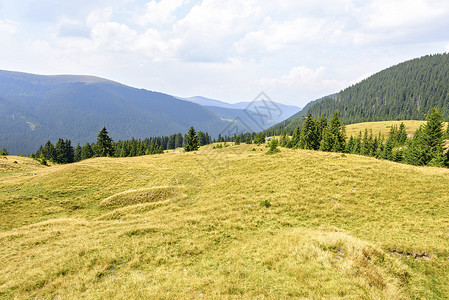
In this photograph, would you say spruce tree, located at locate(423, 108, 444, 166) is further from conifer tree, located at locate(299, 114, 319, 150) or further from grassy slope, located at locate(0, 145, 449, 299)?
grassy slope, located at locate(0, 145, 449, 299)

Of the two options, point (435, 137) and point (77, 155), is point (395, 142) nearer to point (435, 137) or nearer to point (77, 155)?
point (435, 137)

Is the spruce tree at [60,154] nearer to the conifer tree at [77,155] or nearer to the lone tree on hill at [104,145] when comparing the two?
the conifer tree at [77,155]

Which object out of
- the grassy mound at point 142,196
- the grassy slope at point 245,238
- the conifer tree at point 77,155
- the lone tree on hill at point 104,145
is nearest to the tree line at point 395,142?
the grassy slope at point 245,238

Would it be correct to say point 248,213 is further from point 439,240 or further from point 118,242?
point 439,240

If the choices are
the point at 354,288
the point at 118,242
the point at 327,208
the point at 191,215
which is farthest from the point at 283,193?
the point at 118,242

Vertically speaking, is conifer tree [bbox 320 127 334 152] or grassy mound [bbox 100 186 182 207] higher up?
conifer tree [bbox 320 127 334 152]

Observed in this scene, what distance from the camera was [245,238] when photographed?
12758 millimetres

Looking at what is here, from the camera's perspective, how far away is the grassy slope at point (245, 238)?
8102 millimetres

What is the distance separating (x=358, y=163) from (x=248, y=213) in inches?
718

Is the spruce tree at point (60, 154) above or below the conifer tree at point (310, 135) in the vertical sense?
below

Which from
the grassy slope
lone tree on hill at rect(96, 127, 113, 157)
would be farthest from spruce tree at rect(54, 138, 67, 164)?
the grassy slope

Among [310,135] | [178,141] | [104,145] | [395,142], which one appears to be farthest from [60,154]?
[395,142]

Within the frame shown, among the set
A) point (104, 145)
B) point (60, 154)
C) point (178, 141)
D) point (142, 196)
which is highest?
point (178, 141)

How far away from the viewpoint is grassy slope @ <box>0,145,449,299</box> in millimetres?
8102
